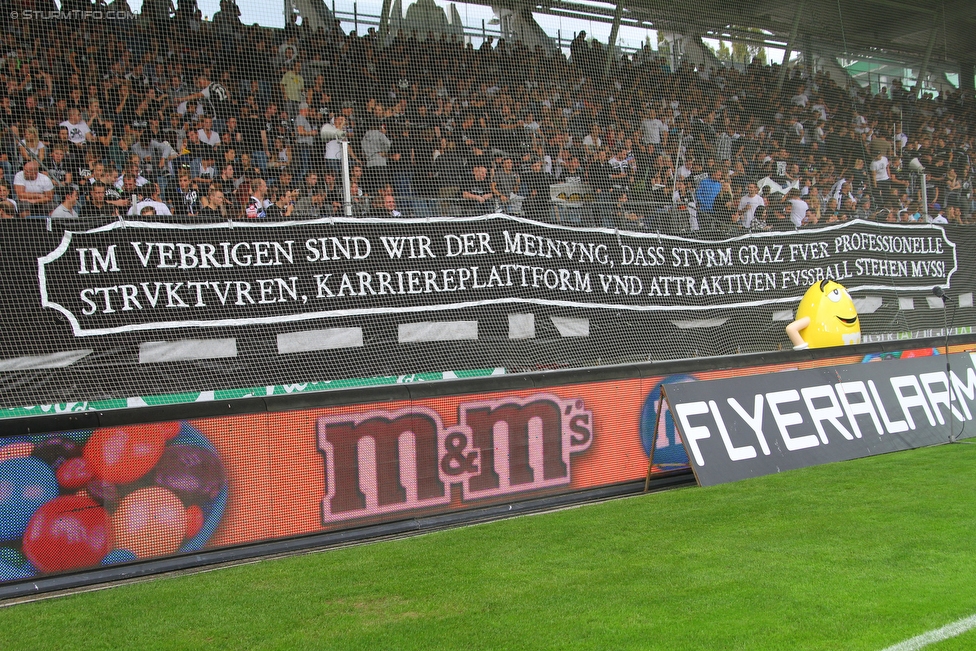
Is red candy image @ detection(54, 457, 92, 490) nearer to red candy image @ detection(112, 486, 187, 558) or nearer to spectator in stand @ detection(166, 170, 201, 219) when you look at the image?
red candy image @ detection(112, 486, 187, 558)

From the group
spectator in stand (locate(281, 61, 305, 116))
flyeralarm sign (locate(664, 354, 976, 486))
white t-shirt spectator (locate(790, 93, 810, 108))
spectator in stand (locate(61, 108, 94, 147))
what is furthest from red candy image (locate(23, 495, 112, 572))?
white t-shirt spectator (locate(790, 93, 810, 108))

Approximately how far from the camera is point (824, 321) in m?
8.48

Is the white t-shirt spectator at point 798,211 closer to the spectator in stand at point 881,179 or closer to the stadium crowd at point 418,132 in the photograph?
the stadium crowd at point 418,132

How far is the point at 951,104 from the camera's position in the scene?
37.9 feet

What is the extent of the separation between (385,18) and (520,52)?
1.45m

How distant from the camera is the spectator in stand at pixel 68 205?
614 cm

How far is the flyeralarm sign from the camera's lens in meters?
6.45

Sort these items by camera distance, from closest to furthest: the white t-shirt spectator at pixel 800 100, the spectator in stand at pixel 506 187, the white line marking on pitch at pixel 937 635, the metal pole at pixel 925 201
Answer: the white line marking on pitch at pixel 937 635
the spectator in stand at pixel 506 187
the white t-shirt spectator at pixel 800 100
the metal pole at pixel 925 201

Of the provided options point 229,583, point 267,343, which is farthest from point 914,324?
point 229,583

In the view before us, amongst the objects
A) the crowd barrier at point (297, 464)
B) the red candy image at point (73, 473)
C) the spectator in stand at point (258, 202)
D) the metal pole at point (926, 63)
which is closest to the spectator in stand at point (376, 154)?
the spectator in stand at point (258, 202)

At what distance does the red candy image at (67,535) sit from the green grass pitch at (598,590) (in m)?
0.31

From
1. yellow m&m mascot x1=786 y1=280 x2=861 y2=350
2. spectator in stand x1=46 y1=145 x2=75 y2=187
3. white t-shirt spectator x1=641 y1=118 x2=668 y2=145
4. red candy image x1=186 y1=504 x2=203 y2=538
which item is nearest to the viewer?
red candy image x1=186 y1=504 x2=203 y2=538

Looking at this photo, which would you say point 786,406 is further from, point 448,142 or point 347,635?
point 347,635

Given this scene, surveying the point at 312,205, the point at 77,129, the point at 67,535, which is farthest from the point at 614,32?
the point at 67,535
